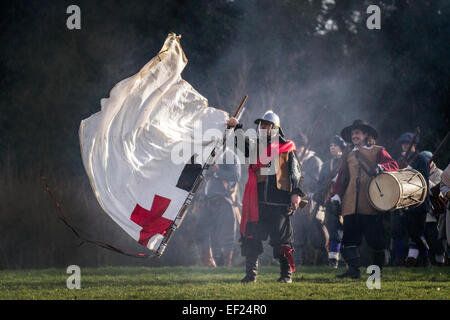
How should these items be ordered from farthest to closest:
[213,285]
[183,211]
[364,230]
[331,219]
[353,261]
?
[331,219], [364,230], [353,261], [213,285], [183,211]

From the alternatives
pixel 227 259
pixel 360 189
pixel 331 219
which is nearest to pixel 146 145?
pixel 360 189

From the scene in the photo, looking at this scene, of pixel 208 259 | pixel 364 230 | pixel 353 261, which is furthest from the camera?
pixel 208 259

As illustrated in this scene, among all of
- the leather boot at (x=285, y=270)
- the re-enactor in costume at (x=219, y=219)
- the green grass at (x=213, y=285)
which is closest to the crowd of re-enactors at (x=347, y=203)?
the leather boot at (x=285, y=270)

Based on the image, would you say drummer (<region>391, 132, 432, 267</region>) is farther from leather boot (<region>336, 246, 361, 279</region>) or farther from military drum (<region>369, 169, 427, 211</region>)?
leather boot (<region>336, 246, 361, 279</region>)

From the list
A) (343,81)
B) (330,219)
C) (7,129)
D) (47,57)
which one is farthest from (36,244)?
(343,81)

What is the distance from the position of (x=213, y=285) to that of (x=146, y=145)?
1892mm

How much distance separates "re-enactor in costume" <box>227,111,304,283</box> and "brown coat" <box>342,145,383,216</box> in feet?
2.64

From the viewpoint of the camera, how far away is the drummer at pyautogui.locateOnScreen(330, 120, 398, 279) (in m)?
9.80

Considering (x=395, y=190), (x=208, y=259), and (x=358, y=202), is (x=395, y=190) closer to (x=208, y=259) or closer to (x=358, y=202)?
(x=358, y=202)

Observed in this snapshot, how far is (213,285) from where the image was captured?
29.9ft

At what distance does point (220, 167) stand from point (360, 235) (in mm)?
3750

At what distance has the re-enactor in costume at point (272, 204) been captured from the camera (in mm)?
9430

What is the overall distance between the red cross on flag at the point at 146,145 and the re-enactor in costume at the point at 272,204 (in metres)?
0.84

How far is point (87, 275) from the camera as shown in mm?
10664
